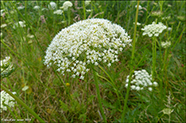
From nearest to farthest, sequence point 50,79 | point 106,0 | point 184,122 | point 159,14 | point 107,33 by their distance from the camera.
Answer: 1. point 107,33
2. point 184,122
3. point 159,14
4. point 50,79
5. point 106,0

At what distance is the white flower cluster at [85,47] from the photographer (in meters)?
1.41

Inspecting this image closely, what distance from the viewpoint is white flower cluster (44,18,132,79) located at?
1.41 m

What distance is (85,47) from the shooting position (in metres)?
1.42

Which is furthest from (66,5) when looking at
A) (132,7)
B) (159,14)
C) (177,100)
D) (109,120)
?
(177,100)

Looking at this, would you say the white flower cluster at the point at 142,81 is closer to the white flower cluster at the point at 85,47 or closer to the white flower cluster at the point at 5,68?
the white flower cluster at the point at 85,47

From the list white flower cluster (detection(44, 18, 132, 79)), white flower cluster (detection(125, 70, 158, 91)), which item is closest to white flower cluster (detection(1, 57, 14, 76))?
white flower cluster (detection(44, 18, 132, 79))

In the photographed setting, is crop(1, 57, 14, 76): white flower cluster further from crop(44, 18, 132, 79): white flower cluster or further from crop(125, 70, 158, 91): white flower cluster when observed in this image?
crop(125, 70, 158, 91): white flower cluster

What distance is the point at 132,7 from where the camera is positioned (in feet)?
11.5

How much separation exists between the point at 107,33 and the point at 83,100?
Result: 128cm

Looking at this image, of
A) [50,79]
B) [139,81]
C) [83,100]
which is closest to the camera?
[139,81]

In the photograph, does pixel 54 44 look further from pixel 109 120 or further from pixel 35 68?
pixel 35 68

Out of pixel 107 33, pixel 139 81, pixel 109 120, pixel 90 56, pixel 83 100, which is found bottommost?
pixel 109 120

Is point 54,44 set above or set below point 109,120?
above

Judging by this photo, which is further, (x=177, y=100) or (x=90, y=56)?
(x=177, y=100)
